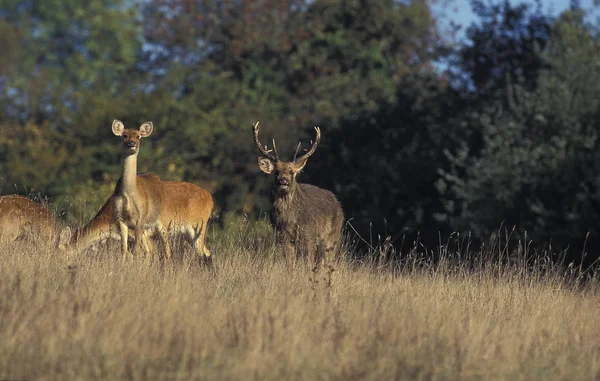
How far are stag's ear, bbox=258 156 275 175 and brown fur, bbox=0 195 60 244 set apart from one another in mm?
2388

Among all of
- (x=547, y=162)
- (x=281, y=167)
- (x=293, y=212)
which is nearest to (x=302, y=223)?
Answer: (x=293, y=212)

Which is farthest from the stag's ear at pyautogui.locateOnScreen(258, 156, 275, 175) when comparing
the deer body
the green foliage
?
the green foliage

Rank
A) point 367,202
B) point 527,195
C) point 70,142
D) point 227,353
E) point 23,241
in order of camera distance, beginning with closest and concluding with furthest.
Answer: point 227,353
point 23,241
point 527,195
point 367,202
point 70,142

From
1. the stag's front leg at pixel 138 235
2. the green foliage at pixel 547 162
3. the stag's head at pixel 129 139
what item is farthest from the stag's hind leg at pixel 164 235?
the green foliage at pixel 547 162

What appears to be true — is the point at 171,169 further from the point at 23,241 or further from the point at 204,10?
the point at 23,241

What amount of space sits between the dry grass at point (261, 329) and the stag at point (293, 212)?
3157mm

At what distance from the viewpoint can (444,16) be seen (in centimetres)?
4225

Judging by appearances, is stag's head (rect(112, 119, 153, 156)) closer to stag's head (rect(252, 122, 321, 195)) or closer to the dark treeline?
stag's head (rect(252, 122, 321, 195))

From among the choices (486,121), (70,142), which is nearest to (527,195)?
(486,121)

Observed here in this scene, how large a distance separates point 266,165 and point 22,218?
2.85m

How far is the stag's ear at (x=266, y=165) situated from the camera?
42.0 feet

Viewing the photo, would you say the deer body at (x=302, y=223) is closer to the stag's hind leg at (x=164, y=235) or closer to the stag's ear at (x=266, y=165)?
the stag's ear at (x=266, y=165)

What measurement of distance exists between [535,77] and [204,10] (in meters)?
19.1

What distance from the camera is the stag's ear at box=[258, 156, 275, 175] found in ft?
42.0
